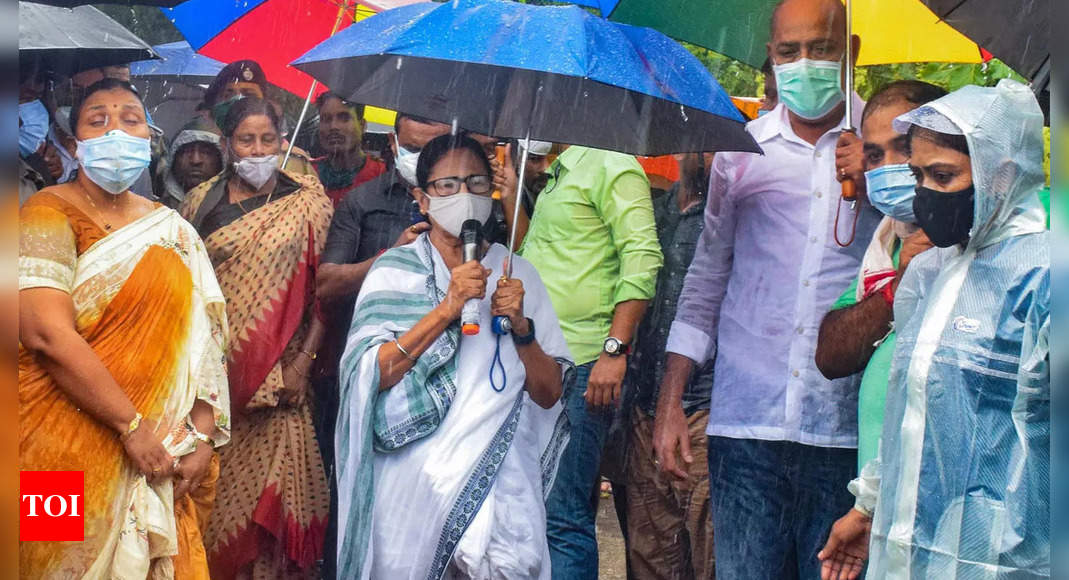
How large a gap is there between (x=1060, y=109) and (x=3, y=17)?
2025mm

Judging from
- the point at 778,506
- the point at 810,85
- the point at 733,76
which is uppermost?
the point at 733,76

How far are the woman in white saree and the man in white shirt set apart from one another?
66 centimetres

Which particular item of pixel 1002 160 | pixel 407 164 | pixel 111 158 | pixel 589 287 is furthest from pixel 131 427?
pixel 1002 160

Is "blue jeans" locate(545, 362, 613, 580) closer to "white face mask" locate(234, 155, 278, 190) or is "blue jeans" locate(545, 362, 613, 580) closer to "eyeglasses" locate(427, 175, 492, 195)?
"eyeglasses" locate(427, 175, 492, 195)

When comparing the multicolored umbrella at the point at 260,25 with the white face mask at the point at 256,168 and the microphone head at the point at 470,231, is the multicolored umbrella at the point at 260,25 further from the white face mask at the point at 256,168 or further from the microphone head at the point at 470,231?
the microphone head at the point at 470,231

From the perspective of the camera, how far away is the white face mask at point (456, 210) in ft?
16.7

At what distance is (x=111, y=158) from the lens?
16.2ft

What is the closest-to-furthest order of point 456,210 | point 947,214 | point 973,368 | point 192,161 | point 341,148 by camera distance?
point 973,368 < point 947,214 < point 456,210 < point 192,161 < point 341,148

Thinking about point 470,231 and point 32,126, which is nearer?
point 470,231

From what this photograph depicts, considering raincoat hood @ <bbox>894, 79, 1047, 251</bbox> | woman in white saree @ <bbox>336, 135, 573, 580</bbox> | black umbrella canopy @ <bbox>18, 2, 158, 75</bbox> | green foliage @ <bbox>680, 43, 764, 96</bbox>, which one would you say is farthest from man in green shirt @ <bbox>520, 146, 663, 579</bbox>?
green foliage @ <bbox>680, 43, 764, 96</bbox>

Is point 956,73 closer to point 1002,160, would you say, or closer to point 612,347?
point 612,347

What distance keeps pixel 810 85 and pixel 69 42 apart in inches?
111

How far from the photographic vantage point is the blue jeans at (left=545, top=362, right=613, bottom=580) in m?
5.52

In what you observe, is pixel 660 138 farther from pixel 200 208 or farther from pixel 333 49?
pixel 200 208
